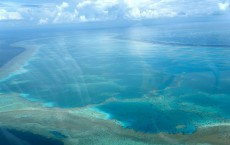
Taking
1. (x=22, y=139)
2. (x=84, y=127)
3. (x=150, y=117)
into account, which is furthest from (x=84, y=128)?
(x=150, y=117)

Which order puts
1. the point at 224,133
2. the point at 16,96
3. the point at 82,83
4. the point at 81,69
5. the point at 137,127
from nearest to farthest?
1. the point at 224,133
2. the point at 137,127
3. the point at 16,96
4. the point at 82,83
5. the point at 81,69

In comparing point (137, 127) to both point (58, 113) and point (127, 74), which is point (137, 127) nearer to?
point (58, 113)

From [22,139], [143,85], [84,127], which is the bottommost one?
[143,85]

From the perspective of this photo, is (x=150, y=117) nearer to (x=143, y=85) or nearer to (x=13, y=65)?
(x=143, y=85)

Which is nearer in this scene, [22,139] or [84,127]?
[22,139]

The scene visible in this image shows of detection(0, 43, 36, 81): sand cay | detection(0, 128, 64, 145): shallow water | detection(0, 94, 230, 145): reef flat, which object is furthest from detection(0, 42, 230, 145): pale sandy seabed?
detection(0, 43, 36, 81): sand cay

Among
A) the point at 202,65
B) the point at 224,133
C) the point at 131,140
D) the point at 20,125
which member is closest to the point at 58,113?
the point at 20,125

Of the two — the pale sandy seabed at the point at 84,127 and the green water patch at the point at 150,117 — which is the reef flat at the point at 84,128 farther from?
the green water patch at the point at 150,117
